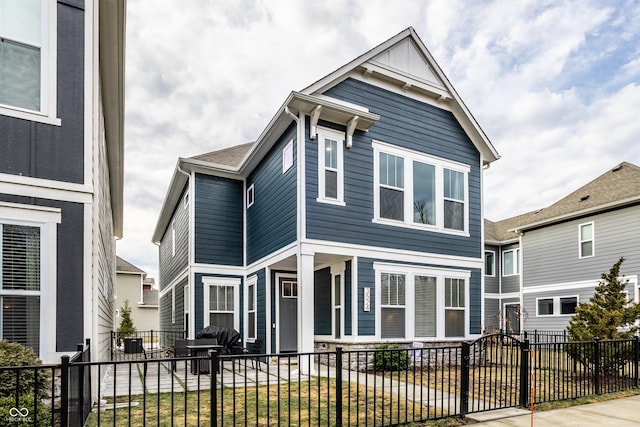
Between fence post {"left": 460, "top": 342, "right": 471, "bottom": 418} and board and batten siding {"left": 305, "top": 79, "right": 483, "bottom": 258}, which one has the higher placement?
board and batten siding {"left": 305, "top": 79, "right": 483, "bottom": 258}

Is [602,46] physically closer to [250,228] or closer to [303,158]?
[303,158]

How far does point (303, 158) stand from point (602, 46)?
461 inches

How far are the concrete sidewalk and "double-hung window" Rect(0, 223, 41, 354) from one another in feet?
18.8

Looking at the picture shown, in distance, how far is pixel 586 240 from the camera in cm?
1733

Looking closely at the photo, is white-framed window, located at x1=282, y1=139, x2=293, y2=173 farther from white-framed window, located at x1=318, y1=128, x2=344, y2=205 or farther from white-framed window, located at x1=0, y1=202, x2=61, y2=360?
white-framed window, located at x1=0, y1=202, x2=61, y2=360

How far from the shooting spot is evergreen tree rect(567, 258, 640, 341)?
9164 mm

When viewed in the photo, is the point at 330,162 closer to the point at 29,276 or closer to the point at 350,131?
the point at 350,131

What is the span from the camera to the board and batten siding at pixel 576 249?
15492mm

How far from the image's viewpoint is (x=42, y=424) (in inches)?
166

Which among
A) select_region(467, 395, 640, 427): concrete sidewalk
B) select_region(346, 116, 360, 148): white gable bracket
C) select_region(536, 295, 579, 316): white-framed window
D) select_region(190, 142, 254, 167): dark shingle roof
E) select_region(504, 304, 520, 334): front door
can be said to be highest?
select_region(190, 142, 254, 167): dark shingle roof

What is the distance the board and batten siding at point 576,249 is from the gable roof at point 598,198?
36 centimetres

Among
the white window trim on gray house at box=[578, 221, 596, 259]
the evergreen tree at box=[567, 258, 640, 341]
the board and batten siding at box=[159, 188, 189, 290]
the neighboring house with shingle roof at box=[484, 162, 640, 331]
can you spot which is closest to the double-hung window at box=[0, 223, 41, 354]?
the board and batten siding at box=[159, 188, 189, 290]

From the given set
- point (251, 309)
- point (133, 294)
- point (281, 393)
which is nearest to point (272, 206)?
point (251, 309)

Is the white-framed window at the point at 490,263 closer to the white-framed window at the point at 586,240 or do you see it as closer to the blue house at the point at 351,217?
the white-framed window at the point at 586,240
